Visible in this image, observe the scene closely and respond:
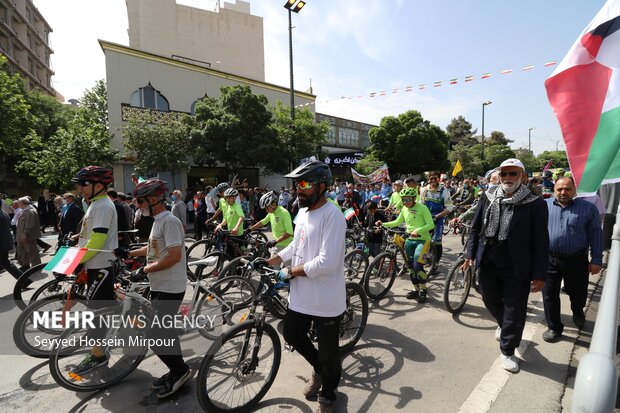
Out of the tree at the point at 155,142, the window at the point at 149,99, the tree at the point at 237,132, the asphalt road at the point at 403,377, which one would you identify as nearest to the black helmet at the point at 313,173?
the asphalt road at the point at 403,377

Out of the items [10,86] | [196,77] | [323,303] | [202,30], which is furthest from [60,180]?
[202,30]

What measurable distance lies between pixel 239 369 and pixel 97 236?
2112 millimetres

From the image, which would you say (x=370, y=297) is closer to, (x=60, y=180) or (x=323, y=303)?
(x=323, y=303)

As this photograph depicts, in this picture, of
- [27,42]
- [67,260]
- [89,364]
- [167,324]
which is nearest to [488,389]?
[167,324]

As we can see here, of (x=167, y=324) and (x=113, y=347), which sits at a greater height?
(x=167, y=324)

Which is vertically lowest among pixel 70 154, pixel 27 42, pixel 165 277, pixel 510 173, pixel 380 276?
pixel 380 276

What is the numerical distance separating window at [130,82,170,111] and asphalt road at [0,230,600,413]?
20.7m

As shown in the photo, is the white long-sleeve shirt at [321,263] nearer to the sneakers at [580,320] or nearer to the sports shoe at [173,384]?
the sports shoe at [173,384]

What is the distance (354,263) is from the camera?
6.12 m

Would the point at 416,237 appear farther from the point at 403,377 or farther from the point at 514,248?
the point at 403,377

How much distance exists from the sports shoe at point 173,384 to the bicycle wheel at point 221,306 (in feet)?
3.09

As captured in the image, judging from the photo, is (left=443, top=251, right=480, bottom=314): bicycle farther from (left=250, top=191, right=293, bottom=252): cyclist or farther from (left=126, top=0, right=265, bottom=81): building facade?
(left=126, top=0, right=265, bottom=81): building facade

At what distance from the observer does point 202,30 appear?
3291cm

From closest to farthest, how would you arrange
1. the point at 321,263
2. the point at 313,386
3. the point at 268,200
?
1. the point at 321,263
2. the point at 313,386
3. the point at 268,200
